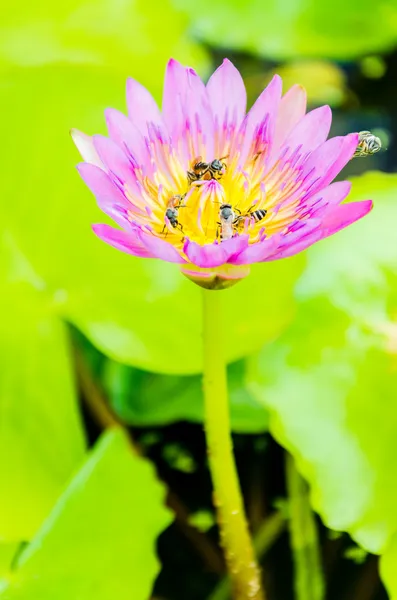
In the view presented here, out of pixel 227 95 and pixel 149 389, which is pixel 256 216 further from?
pixel 149 389

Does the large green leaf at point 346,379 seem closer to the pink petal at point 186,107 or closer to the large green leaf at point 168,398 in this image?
the large green leaf at point 168,398

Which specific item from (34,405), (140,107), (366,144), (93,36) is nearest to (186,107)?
(140,107)

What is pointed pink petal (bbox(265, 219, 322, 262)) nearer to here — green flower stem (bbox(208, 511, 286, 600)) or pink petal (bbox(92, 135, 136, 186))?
pink petal (bbox(92, 135, 136, 186))

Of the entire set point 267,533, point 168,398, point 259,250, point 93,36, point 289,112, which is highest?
point 93,36

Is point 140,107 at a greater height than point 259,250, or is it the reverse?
point 140,107

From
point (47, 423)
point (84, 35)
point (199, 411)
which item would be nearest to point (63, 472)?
point (47, 423)

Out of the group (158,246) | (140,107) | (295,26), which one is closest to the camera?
Result: (158,246)
